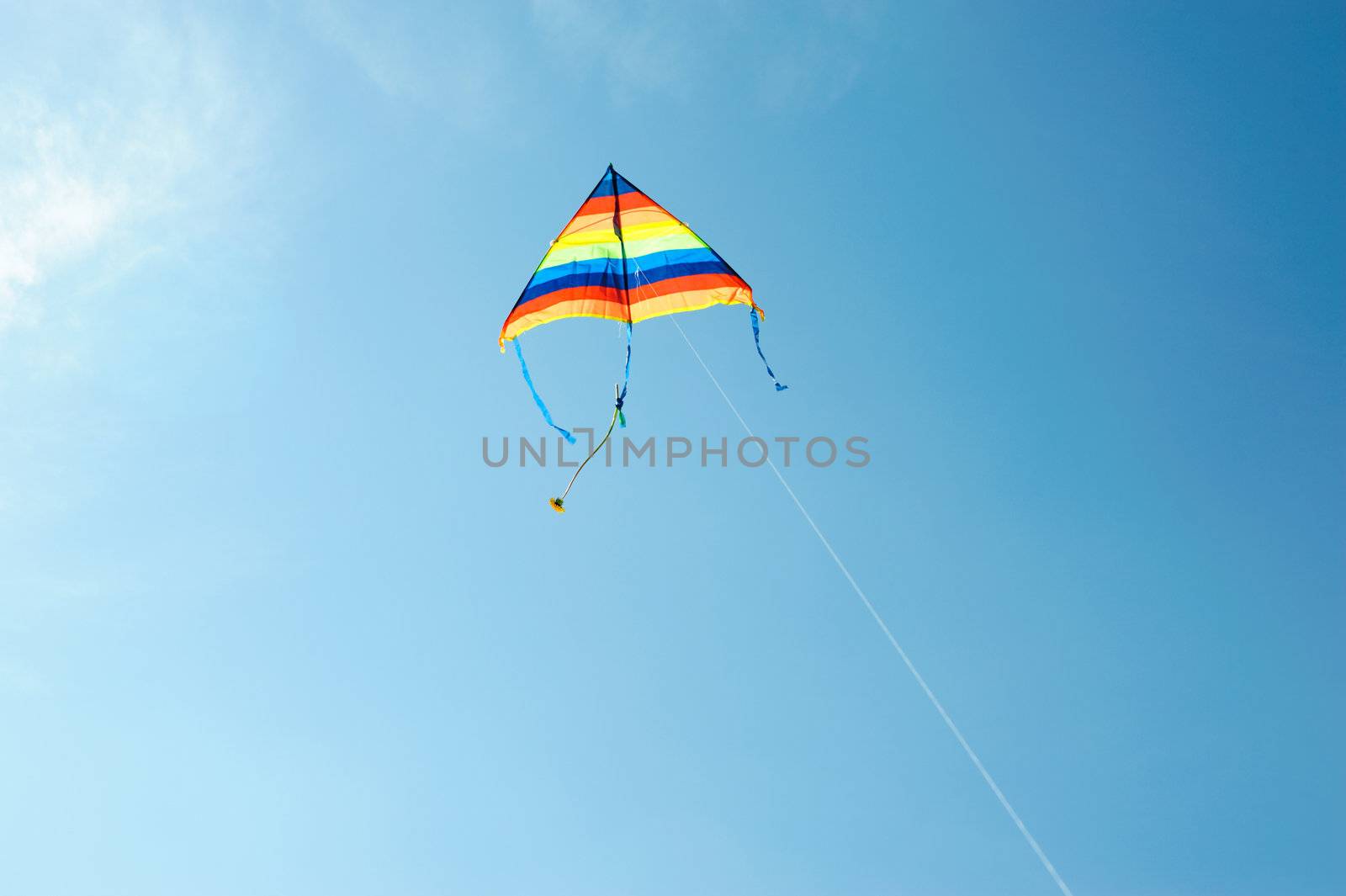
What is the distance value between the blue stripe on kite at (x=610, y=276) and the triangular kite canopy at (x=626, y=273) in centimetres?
1

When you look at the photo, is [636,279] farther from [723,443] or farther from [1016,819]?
[1016,819]

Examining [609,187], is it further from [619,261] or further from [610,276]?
[610,276]

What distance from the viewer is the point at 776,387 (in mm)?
12711

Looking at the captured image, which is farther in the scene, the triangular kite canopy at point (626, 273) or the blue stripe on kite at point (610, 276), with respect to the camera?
the blue stripe on kite at point (610, 276)

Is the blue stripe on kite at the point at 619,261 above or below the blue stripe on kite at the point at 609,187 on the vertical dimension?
below

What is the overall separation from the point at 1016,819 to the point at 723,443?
8867 millimetres

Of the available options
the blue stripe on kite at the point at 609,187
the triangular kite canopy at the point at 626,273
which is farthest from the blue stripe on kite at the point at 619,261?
the blue stripe on kite at the point at 609,187

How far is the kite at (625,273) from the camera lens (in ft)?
44.2

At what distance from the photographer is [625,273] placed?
13859 millimetres

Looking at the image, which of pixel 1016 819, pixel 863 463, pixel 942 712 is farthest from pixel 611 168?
pixel 1016 819

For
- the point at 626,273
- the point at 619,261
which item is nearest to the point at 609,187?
the point at 619,261

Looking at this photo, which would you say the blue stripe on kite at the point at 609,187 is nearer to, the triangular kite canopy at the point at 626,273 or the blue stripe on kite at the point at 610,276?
the triangular kite canopy at the point at 626,273

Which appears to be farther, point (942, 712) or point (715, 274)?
point (715, 274)

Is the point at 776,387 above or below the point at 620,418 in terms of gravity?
above
